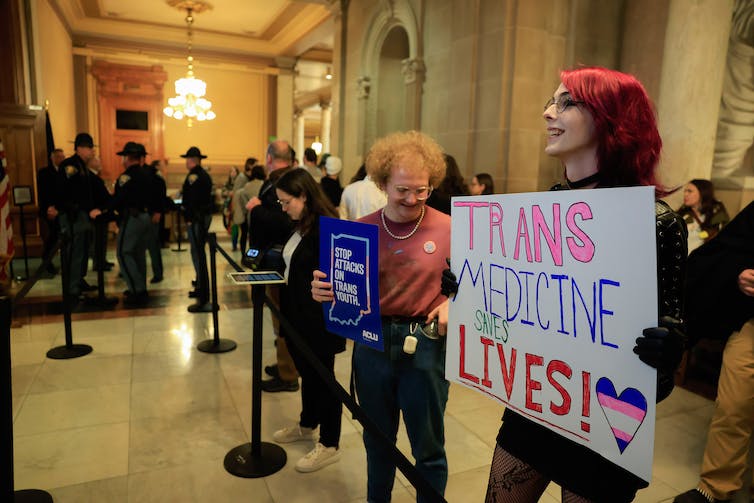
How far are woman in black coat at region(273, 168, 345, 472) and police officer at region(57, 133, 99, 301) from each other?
172 inches

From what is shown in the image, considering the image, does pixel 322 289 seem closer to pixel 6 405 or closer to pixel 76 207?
pixel 6 405

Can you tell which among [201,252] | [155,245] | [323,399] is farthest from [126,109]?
[323,399]

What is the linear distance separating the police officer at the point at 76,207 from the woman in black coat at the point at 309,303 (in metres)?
4.36

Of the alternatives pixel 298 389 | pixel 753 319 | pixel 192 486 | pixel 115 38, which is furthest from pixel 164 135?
pixel 753 319

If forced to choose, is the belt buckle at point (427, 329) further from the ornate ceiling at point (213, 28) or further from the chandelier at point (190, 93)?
the chandelier at point (190, 93)

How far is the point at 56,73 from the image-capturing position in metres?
11.2

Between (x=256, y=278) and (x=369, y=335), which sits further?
(x=256, y=278)

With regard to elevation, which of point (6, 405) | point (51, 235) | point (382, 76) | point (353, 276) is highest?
point (382, 76)

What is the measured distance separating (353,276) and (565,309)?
810 mm

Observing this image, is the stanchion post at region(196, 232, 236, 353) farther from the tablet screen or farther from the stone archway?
the stone archway

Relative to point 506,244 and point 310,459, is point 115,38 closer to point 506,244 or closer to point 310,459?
point 310,459

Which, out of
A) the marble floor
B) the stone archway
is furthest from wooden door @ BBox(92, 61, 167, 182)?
the marble floor

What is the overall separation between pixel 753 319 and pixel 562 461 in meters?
1.66

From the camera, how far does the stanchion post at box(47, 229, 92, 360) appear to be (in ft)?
14.0
